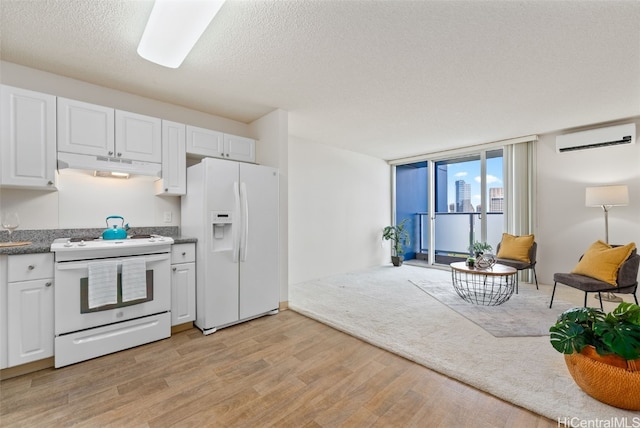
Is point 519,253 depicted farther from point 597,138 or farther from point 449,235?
point 449,235


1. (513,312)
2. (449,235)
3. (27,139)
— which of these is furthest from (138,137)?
(449,235)

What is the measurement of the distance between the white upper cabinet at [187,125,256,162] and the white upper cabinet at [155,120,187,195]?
0.29 ft

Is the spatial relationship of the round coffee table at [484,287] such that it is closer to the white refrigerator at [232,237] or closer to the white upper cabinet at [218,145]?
the white refrigerator at [232,237]

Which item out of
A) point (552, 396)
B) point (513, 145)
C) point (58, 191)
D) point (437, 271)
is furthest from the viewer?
point (437, 271)

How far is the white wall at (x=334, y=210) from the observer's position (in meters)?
4.44

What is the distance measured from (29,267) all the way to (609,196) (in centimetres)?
600

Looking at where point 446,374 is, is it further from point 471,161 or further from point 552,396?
point 471,161

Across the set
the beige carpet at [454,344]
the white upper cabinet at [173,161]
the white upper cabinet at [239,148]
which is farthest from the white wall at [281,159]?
the white upper cabinet at [173,161]

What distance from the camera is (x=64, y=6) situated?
1.68 metres

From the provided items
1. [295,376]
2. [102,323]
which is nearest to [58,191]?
[102,323]

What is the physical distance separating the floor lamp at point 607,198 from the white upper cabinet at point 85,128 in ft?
Answer: 18.5

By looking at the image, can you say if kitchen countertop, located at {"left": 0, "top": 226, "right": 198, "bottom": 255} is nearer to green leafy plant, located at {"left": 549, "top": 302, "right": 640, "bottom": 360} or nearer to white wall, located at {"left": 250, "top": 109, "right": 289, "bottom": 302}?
white wall, located at {"left": 250, "top": 109, "right": 289, "bottom": 302}

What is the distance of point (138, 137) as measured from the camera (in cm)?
260

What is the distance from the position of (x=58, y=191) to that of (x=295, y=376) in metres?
2.65
